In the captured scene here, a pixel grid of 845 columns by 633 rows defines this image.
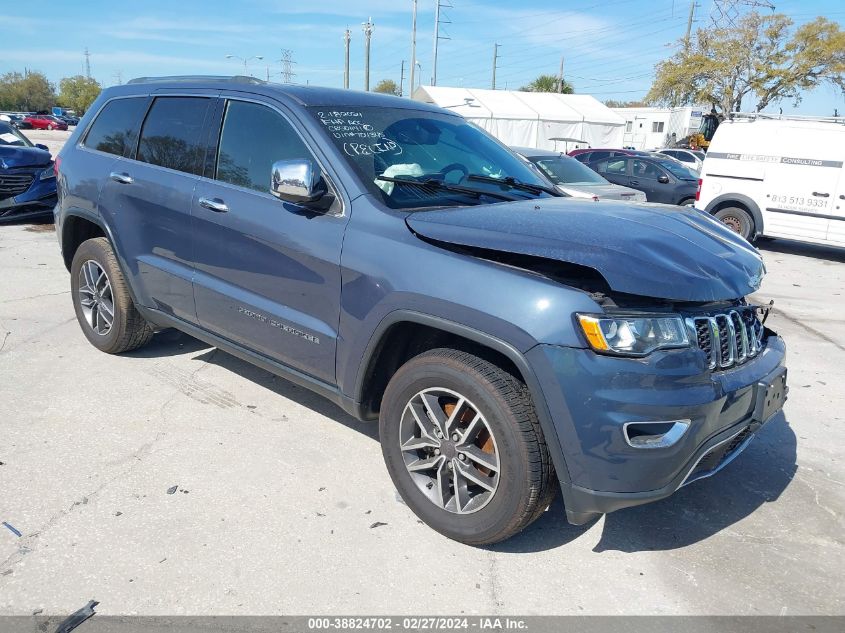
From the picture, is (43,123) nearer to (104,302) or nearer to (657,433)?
(104,302)

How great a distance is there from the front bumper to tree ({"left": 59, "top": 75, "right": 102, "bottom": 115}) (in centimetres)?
11560

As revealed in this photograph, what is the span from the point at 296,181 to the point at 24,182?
926cm

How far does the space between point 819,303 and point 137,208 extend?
7.45m

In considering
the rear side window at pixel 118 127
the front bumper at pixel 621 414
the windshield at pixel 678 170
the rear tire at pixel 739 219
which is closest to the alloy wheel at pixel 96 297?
the rear side window at pixel 118 127

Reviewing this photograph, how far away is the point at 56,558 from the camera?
2746mm

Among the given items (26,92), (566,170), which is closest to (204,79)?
(566,170)

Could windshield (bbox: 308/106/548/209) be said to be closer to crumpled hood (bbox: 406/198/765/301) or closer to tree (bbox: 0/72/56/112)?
crumpled hood (bbox: 406/198/765/301)

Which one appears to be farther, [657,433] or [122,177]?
[122,177]

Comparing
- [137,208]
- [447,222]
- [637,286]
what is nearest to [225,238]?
[137,208]

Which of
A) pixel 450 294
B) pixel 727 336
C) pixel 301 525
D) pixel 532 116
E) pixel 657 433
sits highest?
pixel 532 116

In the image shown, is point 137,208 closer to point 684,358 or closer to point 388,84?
point 684,358

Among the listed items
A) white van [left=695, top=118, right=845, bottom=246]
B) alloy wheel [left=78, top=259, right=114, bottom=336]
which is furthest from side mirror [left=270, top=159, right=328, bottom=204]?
white van [left=695, top=118, right=845, bottom=246]

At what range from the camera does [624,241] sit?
2619 millimetres

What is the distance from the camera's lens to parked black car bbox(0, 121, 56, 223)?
401 inches
